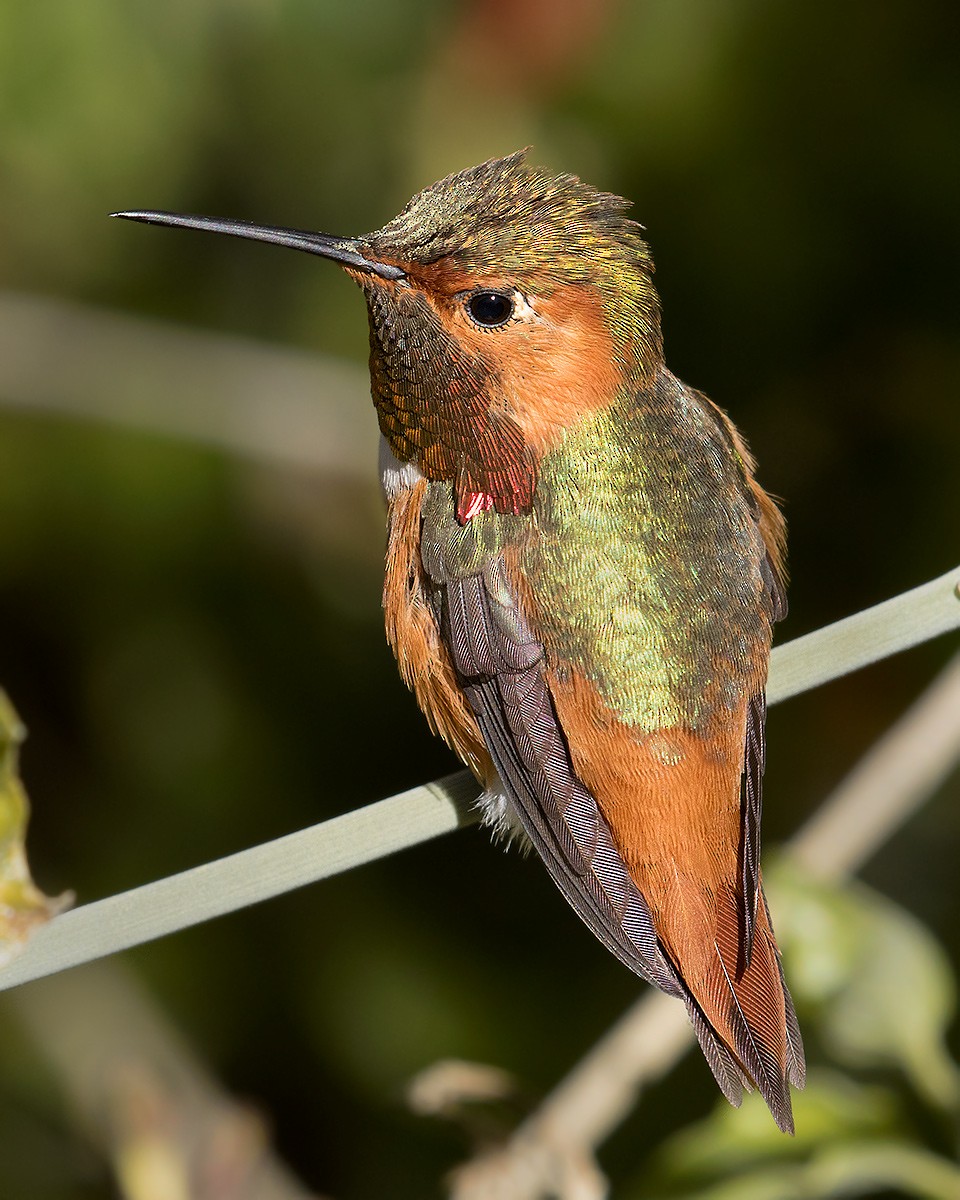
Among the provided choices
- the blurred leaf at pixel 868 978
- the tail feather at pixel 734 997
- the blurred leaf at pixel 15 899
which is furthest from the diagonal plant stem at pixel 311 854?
the blurred leaf at pixel 868 978

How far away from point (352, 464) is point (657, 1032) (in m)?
1.90

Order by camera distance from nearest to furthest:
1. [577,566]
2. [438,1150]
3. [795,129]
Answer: [577,566] → [438,1150] → [795,129]

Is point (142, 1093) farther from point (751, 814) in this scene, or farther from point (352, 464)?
point (352, 464)

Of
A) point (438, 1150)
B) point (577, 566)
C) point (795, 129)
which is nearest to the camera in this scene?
point (577, 566)

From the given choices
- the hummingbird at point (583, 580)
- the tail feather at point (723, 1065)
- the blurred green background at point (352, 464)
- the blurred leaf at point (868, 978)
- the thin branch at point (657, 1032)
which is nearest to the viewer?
the tail feather at point (723, 1065)

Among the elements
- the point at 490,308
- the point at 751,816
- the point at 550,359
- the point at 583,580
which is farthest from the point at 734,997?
the point at 490,308

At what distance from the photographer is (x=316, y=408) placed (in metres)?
4.16

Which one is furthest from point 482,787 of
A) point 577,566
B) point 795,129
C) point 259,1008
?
point 795,129

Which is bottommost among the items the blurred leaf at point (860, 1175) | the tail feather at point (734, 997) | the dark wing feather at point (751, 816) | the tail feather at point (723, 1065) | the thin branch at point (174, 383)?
the thin branch at point (174, 383)

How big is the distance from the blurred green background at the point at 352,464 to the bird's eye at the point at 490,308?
5.23 feet

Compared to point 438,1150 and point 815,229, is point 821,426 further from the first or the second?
point 438,1150

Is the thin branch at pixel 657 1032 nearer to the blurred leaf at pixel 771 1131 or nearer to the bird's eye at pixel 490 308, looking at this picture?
the blurred leaf at pixel 771 1131

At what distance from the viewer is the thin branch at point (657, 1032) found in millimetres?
2844

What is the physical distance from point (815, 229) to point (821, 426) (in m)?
0.57
